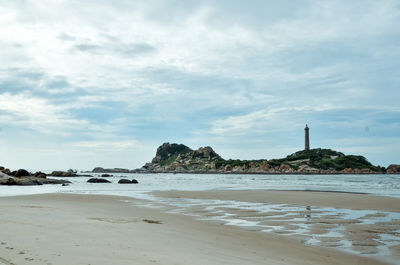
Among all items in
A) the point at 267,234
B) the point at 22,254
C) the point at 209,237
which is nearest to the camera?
the point at 22,254

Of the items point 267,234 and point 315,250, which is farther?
point 267,234

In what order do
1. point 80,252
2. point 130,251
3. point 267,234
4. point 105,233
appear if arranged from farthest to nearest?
point 267,234 → point 105,233 → point 130,251 → point 80,252

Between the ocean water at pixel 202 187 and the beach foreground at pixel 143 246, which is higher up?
the beach foreground at pixel 143 246

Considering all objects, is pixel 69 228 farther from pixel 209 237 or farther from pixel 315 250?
pixel 315 250

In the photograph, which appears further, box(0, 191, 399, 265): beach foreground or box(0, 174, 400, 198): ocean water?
box(0, 174, 400, 198): ocean water

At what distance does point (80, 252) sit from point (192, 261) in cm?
243

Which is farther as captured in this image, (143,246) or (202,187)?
(202,187)

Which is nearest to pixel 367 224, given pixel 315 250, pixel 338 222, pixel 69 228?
pixel 338 222

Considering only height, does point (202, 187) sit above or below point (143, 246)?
below

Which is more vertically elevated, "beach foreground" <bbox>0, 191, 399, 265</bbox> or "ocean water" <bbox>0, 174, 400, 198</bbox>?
"beach foreground" <bbox>0, 191, 399, 265</bbox>

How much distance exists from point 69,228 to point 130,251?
3.64 metres

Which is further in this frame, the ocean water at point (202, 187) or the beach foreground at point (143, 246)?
the ocean water at point (202, 187)

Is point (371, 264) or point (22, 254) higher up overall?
point (22, 254)

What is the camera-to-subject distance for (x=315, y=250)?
33.2ft
